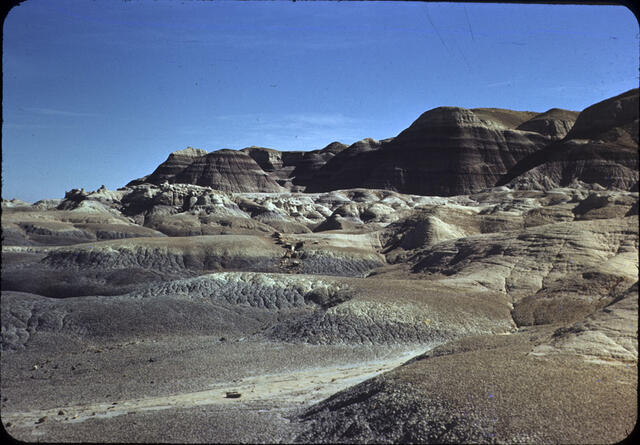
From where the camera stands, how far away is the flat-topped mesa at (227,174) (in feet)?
331

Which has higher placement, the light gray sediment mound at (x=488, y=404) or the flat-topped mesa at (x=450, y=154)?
the flat-topped mesa at (x=450, y=154)

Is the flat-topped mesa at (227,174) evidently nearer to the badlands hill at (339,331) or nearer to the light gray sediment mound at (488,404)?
the badlands hill at (339,331)

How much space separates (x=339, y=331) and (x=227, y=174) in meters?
90.2

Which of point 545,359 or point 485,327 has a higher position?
point 545,359

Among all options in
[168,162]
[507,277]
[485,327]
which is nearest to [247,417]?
[485,327]

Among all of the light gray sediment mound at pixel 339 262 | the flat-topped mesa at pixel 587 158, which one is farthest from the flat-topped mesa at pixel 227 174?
the light gray sediment mound at pixel 339 262

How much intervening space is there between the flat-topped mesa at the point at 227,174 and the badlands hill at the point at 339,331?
5494 centimetres

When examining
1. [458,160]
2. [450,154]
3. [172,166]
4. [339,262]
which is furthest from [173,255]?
[172,166]

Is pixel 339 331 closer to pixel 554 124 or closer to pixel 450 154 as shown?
pixel 450 154

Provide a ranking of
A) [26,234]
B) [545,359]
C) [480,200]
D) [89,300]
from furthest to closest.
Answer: [480,200], [26,234], [89,300], [545,359]

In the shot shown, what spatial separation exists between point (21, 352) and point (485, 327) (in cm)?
1400

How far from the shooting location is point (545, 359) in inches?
293

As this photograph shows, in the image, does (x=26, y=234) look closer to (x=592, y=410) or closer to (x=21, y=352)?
(x=21, y=352)

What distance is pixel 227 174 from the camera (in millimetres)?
102625
